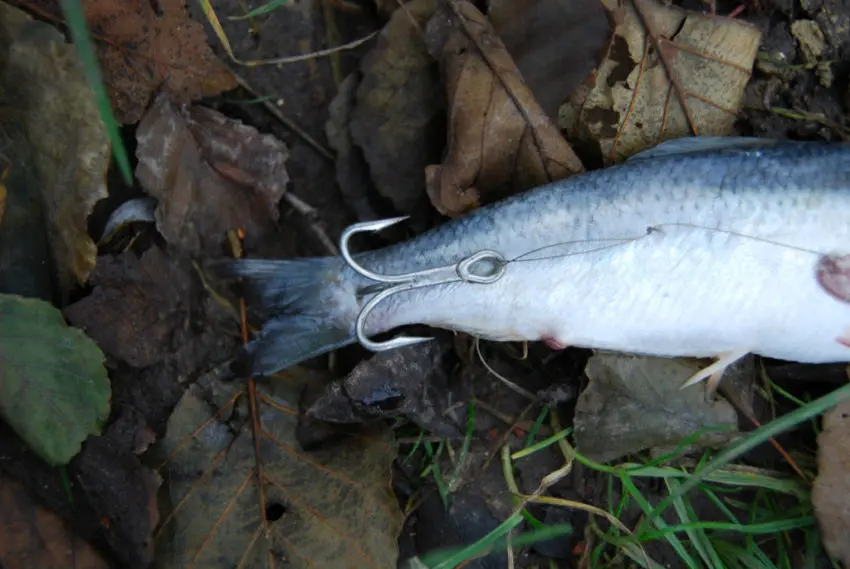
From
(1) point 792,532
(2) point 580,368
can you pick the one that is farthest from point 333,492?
(1) point 792,532

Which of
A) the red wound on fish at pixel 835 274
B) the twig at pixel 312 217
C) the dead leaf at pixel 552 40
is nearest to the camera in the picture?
the red wound on fish at pixel 835 274

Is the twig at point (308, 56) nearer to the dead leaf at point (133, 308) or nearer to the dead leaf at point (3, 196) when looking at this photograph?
the dead leaf at point (133, 308)

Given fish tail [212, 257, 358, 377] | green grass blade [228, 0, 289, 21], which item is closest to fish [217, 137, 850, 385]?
fish tail [212, 257, 358, 377]

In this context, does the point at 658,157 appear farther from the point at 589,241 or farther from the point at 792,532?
the point at 792,532

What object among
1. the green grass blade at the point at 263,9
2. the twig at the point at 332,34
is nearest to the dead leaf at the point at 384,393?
the twig at the point at 332,34

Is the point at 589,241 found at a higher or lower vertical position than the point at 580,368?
higher
